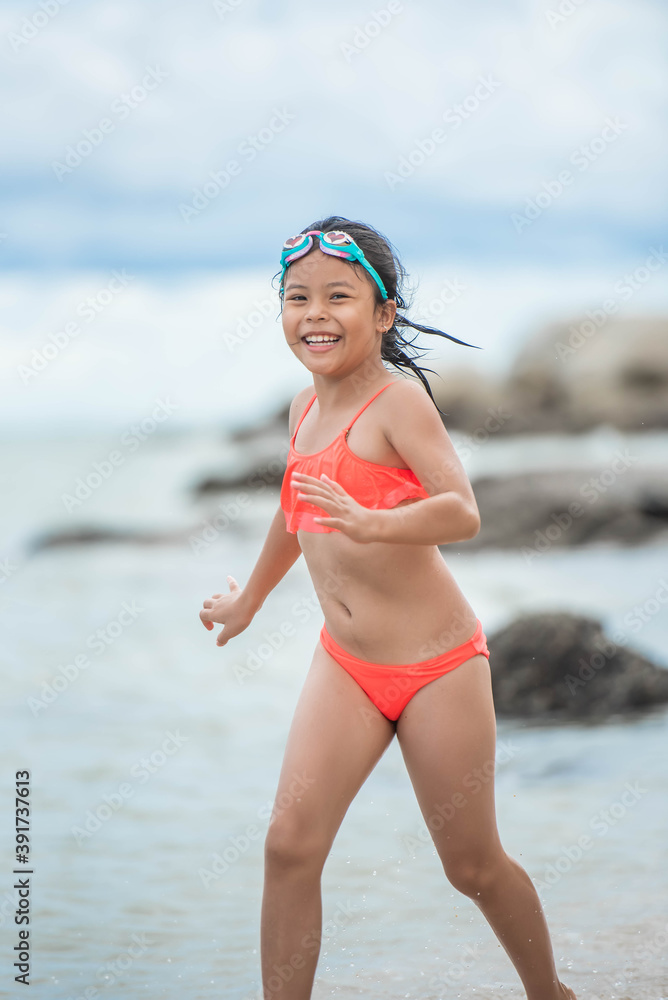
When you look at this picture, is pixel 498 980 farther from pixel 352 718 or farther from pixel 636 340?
pixel 636 340

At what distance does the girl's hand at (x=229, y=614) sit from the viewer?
122 inches

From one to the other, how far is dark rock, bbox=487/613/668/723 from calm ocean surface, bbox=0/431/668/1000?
0.17 meters

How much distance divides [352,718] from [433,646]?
26 centimetres

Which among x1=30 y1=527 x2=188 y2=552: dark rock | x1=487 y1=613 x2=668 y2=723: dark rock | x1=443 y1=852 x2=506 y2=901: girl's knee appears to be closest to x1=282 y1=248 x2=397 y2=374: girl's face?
x1=443 y1=852 x2=506 y2=901: girl's knee

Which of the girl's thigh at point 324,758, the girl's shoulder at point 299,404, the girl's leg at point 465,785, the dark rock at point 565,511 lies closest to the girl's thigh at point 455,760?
the girl's leg at point 465,785

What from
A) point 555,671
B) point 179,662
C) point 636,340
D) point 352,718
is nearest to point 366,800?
point 555,671

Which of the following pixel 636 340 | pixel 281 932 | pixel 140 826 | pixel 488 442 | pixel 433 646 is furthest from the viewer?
pixel 636 340

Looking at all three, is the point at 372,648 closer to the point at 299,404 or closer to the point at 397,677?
the point at 397,677

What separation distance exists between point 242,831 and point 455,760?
2.59 metres

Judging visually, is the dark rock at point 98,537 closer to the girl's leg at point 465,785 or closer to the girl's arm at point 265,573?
the girl's arm at point 265,573

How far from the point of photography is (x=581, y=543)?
13.0 m

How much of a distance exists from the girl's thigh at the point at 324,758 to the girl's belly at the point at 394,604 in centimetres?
12

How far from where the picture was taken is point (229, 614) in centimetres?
311

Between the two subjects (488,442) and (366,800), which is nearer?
(366,800)
